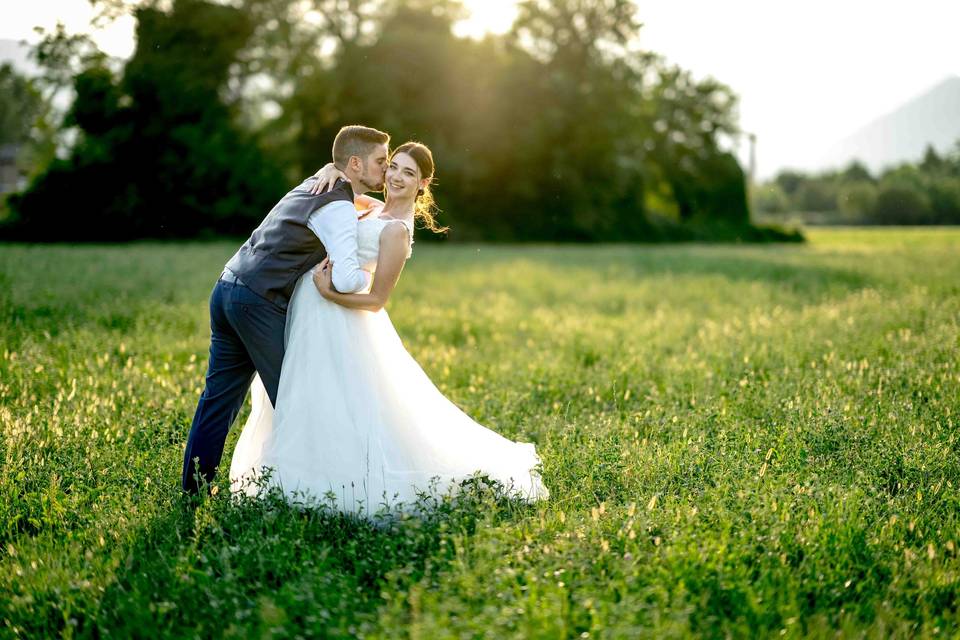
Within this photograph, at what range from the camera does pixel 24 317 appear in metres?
10.8

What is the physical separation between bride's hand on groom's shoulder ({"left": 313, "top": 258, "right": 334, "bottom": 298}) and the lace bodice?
189 millimetres

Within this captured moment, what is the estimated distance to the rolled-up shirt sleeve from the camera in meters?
4.62

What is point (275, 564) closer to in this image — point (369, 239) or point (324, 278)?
point (324, 278)

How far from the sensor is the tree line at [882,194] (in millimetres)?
93938

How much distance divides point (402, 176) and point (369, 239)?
0.43 metres

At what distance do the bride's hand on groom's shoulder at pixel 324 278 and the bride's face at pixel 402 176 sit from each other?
59 centimetres

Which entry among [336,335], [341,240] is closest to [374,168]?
[341,240]

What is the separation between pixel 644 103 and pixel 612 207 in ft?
31.1

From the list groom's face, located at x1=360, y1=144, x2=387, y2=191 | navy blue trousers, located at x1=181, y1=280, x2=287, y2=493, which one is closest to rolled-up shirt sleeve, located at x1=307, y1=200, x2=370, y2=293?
groom's face, located at x1=360, y1=144, x2=387, y2=191

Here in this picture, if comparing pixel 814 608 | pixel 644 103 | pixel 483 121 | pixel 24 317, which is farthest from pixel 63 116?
pixel 814 608

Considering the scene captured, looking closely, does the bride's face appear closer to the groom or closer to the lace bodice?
the groom

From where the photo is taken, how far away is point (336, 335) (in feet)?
15.8

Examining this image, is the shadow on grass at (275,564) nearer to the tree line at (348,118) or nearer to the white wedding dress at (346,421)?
the white wedding dress at (346,421)

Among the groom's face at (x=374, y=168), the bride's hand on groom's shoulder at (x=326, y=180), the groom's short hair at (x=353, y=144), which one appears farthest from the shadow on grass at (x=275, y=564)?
the groom's short hair at (x=353, y=144)
